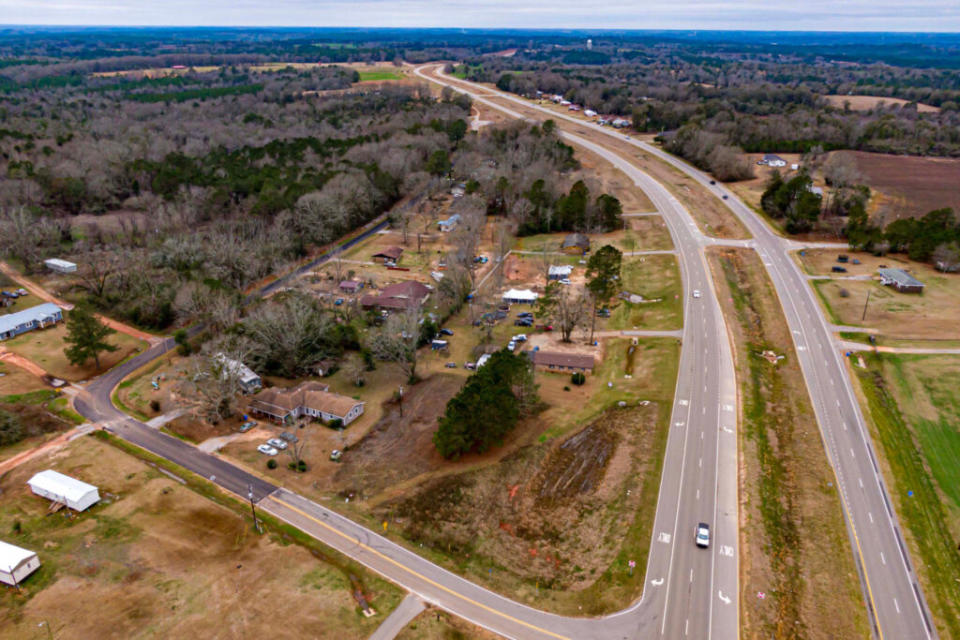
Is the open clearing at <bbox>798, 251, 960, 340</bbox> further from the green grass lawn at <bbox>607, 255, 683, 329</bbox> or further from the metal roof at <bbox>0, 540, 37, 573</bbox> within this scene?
the metal roof at <bbox>0, 540, 37, 573</bbox>

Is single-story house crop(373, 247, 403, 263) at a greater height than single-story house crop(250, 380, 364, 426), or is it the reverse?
single-story house crop(373, 247, 403, 263)

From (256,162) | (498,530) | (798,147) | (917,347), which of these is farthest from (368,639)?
(798,147)

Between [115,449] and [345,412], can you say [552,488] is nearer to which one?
[345,412]

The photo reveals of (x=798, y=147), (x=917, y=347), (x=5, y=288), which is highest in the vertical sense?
(x=798, y=147)

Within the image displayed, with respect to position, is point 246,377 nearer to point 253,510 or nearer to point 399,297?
point 253,510

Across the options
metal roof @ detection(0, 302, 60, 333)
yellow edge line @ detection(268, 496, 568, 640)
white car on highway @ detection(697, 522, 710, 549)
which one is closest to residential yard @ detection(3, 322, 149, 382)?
metal roof @ detection(0, 302, 60, 333)

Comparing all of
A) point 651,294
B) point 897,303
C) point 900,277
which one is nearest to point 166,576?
point 651,294

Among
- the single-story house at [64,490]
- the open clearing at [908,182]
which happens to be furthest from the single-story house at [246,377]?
the open clearing at [908,182]
